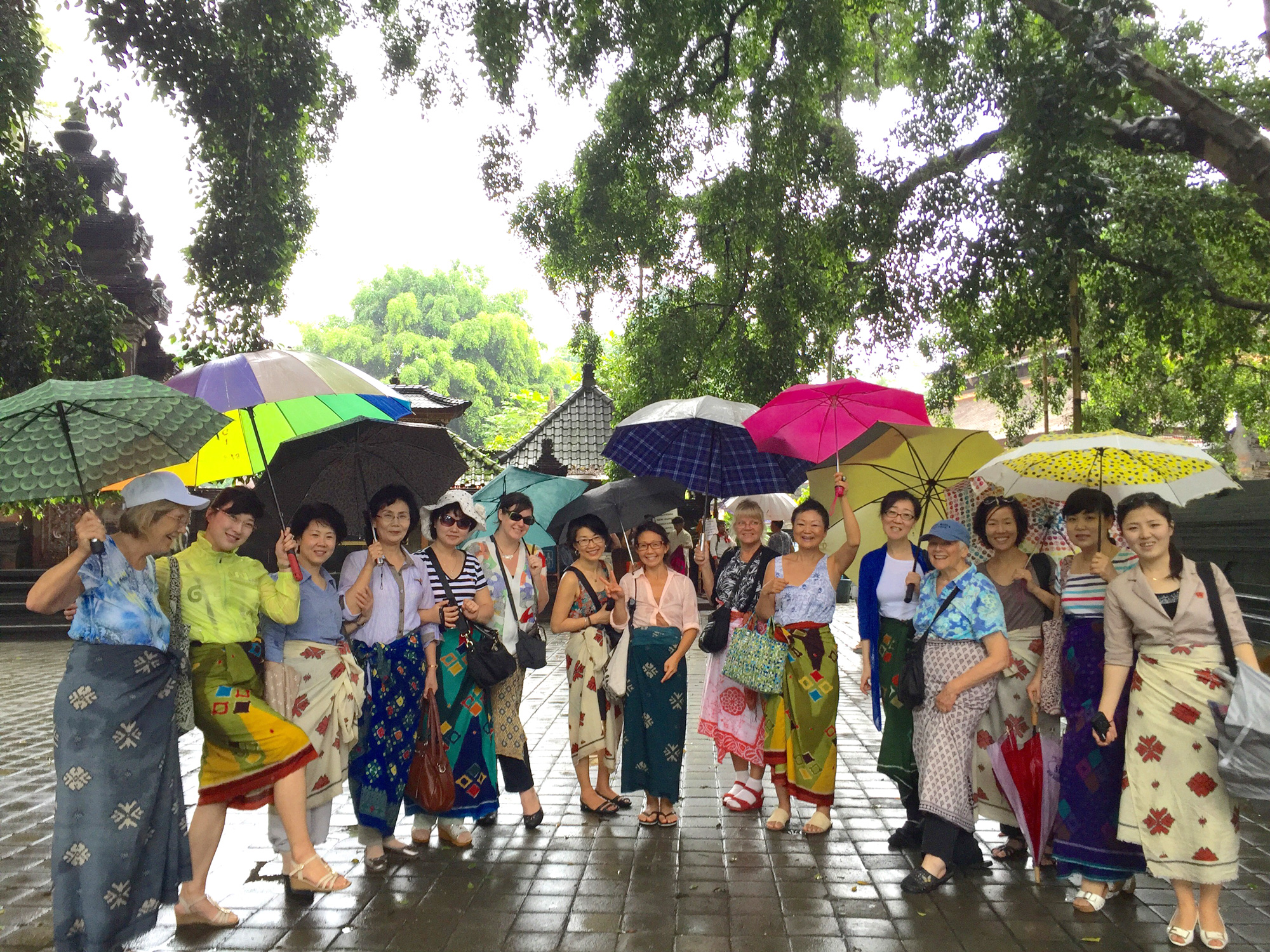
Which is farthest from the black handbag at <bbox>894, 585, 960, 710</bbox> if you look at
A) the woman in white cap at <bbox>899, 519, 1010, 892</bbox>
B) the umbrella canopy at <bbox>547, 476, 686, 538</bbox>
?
the umbrella canopy at <bbox>547, 476, 686, 538</bbox>

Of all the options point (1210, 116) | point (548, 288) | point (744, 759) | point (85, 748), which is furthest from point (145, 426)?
point (548, 288)

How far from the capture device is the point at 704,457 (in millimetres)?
6367

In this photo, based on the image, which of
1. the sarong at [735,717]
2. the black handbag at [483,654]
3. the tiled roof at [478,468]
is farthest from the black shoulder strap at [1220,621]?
the tiled roof at [478,468]

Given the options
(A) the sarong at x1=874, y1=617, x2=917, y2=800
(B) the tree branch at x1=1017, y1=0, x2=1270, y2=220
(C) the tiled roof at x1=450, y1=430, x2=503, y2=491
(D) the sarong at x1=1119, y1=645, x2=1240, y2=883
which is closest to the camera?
(D) the sarong at x1=1119, y1=645, x2=1240, y2=883

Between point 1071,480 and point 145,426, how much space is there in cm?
407

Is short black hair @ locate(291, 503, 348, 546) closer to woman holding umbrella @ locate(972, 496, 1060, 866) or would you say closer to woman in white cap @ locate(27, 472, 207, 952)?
woman in white cap @ locate(27, 472, 207, 952)

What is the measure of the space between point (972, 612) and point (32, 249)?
25.3 ft

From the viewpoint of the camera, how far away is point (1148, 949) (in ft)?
12.5

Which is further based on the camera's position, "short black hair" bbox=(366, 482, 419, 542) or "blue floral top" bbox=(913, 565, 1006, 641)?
"short black hair" bbox=(366, 482, 419, 542)

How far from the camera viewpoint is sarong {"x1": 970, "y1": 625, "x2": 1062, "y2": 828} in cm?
474

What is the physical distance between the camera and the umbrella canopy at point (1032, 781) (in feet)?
15.2

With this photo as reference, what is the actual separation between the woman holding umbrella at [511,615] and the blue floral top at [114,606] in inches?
74.2

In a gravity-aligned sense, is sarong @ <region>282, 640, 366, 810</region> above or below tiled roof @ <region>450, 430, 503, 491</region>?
below

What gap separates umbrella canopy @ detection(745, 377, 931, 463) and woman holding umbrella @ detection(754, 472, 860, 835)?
1.08ft
